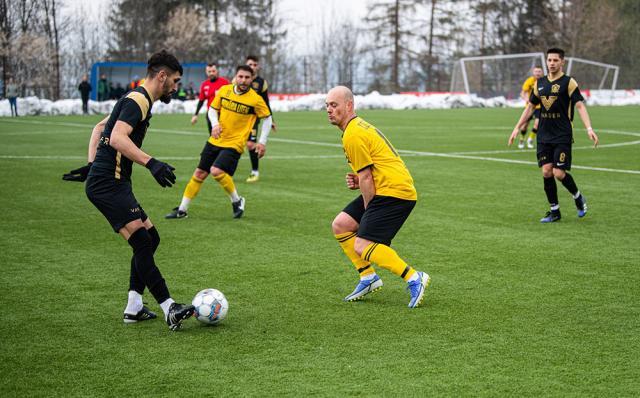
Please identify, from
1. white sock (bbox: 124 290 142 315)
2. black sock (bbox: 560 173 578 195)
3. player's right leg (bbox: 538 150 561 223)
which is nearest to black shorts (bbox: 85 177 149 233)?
white sock (bbox: 124 290 142 315)

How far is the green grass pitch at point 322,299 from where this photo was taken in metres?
4.99

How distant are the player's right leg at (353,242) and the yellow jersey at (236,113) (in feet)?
16.7

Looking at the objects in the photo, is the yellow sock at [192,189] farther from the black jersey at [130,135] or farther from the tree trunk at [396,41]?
the tree trunk at [396,41]

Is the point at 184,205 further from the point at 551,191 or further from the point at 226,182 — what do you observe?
the point at 551,191

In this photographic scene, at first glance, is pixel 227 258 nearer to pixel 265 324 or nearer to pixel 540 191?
pixel 265 324

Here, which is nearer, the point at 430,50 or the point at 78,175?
the point at 78,175

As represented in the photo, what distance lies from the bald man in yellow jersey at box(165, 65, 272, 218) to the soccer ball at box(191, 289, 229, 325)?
525cm

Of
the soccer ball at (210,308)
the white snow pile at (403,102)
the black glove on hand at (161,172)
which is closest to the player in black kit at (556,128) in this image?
the soccer ball at (210,308)

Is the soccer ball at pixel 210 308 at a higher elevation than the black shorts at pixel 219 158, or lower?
lower

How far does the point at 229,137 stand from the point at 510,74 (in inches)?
1824

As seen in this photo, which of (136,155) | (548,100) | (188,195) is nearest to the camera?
(136,155)

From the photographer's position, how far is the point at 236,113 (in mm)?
12000

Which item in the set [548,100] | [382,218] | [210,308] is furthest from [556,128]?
[210,308]

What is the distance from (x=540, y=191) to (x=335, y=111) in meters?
8.18
